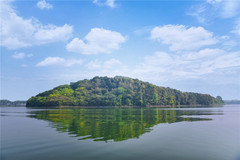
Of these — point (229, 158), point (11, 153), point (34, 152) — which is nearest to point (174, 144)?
point (229, 158)

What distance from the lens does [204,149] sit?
60.2 ft

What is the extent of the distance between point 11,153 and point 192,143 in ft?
58.9

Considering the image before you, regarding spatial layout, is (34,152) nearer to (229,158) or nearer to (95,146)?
(95,146)

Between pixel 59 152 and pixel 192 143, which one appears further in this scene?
pixel 192 143

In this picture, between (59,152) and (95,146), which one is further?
(95,146)

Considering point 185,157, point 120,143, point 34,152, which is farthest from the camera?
point 120,143

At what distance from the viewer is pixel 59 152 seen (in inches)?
657

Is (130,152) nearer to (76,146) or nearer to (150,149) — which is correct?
(150,149)

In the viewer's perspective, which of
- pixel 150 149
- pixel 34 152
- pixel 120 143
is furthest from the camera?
pixel 120 143

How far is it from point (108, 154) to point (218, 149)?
10903 millimetres

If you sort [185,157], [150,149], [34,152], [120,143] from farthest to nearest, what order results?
[120,143] → [150,149] → [34,152] → [185,157]

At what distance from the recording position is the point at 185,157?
51.2 feet

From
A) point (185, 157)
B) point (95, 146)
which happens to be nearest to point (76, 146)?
point (95, 146)

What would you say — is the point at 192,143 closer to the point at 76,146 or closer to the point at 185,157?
the point at 185,157
